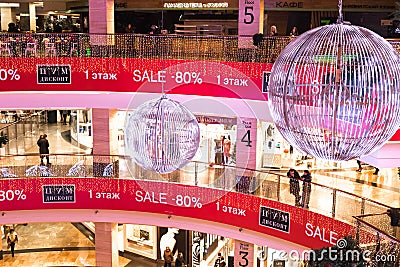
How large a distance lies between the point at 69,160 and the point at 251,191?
15.7 feet

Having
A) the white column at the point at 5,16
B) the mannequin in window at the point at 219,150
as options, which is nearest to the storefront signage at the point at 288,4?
the mannequin in window at the point at 219,150

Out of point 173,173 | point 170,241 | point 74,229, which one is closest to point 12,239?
point 74,229

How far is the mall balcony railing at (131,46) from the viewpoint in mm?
13234

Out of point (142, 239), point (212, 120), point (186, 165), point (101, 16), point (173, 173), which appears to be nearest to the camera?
point (186, 165)

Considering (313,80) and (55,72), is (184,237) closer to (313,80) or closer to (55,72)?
(55,72)

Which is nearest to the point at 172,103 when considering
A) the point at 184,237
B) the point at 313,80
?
the point at 313,80

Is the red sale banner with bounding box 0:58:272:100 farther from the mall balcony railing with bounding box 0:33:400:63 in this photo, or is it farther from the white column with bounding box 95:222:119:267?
the white column with bounding box 95:222:119:267

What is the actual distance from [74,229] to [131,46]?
26.7ft

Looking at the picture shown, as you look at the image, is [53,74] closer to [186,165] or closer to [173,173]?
[173,173]

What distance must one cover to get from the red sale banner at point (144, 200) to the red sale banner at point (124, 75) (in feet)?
7.24

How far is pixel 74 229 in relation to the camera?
1967 centimetres

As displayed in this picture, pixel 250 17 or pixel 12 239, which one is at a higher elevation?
pixel 250 17

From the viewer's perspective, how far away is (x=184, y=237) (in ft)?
56.4

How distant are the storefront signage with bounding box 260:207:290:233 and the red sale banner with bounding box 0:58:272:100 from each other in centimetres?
253
